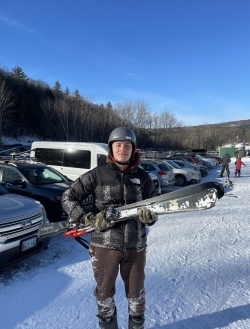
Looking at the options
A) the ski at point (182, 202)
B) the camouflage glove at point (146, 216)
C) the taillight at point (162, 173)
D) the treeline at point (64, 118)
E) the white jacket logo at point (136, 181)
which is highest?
the treeline at point (64, 118)

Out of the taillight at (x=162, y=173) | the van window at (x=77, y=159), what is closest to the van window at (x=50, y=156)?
the van window at (x=77, y=159)

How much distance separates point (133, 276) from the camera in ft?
7.39

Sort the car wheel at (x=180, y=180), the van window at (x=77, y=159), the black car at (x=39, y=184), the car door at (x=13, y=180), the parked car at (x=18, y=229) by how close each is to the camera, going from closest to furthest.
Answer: the parked car at (x=18, y=229) → the black car at (x=39, y=184) → the car door at (x=13, y=180) → the van window at (x=77, y=159) → the car wheel at (x=180, y=180)

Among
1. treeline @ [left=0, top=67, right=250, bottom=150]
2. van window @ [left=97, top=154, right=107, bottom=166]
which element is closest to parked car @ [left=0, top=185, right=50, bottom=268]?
van window @ [left=97, top=154, right=107, bottom=166]

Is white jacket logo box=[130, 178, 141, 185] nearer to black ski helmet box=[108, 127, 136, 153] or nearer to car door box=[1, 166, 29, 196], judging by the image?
black ski helmet box=[108, 127, 136, 153]

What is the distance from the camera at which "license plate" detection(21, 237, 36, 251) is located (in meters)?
3.61

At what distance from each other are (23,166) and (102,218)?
5.26 metres

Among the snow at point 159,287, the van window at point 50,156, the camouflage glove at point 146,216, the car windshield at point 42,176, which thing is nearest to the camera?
the camouflage glove at point 146,216

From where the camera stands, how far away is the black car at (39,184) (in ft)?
18.4

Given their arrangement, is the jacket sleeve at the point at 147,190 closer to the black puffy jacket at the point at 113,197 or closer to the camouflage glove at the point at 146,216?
the black puffy jacket at the point at 113,197

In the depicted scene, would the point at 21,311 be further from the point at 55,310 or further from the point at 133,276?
the point at 133,276

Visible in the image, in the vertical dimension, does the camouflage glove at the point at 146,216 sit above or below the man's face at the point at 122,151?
below

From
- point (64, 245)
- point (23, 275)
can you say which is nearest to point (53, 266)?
point (23, 275)

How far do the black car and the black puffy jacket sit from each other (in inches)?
137
